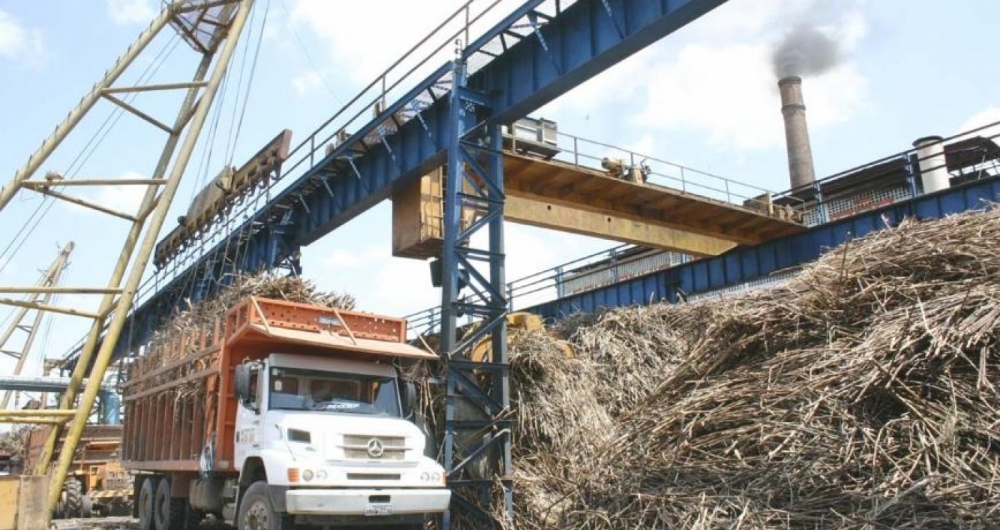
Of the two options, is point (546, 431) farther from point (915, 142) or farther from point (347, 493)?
point (915, 142)

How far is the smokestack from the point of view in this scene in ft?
121

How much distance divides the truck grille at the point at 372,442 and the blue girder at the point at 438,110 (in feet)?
23.7

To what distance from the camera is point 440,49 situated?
52.0 feet

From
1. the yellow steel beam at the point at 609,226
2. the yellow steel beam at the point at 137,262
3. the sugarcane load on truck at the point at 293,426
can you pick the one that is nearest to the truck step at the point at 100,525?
the yellow steel beam at the point at 137,262

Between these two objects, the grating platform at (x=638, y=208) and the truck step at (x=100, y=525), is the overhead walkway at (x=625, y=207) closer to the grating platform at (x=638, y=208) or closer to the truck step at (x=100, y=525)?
the grating platform at (x=638, y=208)

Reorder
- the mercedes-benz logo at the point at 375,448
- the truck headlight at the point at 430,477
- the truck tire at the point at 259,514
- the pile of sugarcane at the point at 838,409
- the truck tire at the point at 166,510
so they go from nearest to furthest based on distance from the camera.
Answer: the pile of sugarcane at the point at 838,409 < the truck tire at the point at 259,514 < the mercedes-benz logo at the point at 375,448 < the truck headlight at the point at 430,477 < the truck tire at the point at 166,510

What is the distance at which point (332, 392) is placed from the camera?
10.5 metres

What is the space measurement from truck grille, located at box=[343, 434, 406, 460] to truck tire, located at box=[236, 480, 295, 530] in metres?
1.03

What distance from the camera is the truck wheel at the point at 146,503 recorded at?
13.8 m

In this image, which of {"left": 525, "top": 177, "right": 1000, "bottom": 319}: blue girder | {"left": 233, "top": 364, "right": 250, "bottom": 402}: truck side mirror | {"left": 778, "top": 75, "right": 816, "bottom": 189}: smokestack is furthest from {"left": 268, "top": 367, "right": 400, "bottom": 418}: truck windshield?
{"left": 778, "top": 75, "right": 816, "bottom": 189}: smokestack

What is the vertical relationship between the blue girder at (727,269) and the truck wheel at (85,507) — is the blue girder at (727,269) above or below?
above

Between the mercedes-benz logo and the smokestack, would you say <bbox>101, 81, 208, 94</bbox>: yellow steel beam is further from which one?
the smokestack

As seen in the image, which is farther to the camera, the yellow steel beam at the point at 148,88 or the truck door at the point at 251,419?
the yellow steel beam at the point at 148,88

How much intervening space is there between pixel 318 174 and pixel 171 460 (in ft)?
29.2
